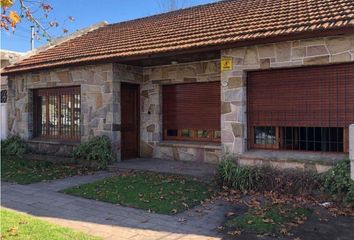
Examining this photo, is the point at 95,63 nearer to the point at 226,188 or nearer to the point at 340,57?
the point at 226,188

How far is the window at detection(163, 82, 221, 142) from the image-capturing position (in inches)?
413

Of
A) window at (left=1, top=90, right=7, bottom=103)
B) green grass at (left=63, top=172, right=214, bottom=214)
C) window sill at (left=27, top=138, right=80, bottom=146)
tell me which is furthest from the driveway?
window at (left=1, top=90, right=7, bottom=103)

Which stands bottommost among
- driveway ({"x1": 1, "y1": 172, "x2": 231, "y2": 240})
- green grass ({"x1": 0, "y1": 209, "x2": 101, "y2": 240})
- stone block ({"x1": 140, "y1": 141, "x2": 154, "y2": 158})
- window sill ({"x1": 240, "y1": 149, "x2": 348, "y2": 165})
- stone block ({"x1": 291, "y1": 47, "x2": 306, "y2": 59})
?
driveway ({"x1": 1, "y1": 172, "x2": 231, "y2": 240})

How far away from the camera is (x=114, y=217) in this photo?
6074 mm

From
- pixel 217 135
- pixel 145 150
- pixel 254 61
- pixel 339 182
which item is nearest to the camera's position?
pixel 339 182

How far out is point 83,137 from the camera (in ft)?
38.2

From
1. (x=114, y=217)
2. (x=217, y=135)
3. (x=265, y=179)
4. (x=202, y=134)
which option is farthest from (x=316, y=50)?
(x=114, y=217)

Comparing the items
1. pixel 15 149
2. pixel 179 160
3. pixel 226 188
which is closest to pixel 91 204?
pixel 226 188

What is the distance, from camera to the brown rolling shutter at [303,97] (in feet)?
24.2

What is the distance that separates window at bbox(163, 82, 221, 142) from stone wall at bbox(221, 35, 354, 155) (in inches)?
71.6

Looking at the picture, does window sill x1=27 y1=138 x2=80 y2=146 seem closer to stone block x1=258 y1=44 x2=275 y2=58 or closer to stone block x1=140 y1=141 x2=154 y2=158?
stone block x1=140 y1=141 x2=154 y2=158

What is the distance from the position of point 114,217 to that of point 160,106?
5.83 meters

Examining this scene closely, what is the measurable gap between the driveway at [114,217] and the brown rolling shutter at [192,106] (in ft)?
13.1

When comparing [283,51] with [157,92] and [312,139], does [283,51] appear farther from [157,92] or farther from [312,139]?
[157,92]
